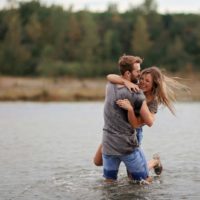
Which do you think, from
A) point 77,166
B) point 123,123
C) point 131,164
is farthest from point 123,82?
point 77,166

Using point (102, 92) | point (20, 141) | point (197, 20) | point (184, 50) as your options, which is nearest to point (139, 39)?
point (184, 50)

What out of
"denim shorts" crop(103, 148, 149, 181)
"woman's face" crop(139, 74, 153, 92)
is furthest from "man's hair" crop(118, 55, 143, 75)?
"denim shorts" crop(103, 148, 149, 181)

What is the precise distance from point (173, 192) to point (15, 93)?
36.7 metres

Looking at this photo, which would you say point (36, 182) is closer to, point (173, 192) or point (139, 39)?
point (173, 192)

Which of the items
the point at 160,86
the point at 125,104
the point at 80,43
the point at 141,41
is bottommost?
the point at 80,43

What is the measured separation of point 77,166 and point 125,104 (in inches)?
126

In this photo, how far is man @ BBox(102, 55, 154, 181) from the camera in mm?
8398

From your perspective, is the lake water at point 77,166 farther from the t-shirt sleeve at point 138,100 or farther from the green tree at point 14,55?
the green tree at point 14,55

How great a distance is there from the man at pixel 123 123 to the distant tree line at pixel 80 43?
67.3 metres

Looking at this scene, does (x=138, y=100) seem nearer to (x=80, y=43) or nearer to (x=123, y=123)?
(x=123, y=123)

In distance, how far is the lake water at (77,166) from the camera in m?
8.51

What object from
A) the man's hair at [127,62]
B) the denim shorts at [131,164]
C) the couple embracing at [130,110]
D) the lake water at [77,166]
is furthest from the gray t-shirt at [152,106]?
the lake water at [77,166]

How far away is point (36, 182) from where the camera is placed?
30.9 feet

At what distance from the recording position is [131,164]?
28.5 ft
